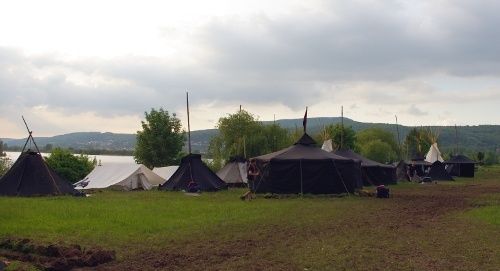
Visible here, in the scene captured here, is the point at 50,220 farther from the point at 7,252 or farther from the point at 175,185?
the point at 175,185

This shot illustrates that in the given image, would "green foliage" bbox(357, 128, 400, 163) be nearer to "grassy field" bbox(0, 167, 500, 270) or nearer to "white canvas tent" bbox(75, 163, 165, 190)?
"white canvas tent" bbox(75, 163, 165, 190)

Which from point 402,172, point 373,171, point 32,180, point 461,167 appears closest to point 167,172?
point 32,180

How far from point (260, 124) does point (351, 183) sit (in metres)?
27.1

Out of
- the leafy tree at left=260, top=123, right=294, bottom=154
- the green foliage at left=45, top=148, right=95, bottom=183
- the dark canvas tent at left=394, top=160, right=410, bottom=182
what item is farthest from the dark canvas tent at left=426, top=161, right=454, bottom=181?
the green foliage at left=45, top=148, right=95, bottom=183

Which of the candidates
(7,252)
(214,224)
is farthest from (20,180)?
(7,252)

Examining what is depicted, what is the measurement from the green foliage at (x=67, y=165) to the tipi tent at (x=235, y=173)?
9.65m

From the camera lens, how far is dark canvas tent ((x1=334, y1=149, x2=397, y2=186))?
3906 centimetres

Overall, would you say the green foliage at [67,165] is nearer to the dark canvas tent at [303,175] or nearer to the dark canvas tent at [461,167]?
the dark canvas tent at [303,175]

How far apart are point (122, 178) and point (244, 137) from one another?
18.9 meters

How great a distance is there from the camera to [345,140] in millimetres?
72188

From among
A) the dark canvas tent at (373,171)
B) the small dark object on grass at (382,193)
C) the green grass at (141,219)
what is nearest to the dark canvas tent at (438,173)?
the dark canvas tent at (373,171)

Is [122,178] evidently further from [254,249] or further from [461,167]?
[461,167]

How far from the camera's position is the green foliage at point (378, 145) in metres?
79.3

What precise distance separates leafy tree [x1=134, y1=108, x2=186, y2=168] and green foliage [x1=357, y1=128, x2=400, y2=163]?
35115mm
